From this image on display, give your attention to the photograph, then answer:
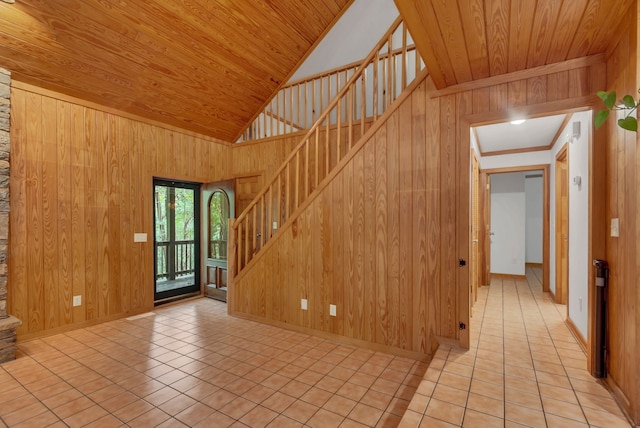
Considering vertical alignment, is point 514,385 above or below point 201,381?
above

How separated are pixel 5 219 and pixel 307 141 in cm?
308

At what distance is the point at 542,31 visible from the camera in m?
1.91

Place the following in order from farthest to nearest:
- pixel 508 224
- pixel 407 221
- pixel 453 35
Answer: pixel 508 224
pixel 407 221
pixel 453 35

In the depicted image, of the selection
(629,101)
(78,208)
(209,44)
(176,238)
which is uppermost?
(209,44)

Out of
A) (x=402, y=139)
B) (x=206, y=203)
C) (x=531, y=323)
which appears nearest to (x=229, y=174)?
(x=206, y=203)

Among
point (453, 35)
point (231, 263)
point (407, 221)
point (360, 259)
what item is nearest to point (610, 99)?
point (453, 35)

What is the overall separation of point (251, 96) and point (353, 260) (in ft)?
10.4

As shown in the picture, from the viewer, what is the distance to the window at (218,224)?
194 inches

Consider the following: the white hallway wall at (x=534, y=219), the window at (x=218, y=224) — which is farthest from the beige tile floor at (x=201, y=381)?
the white hallway wall at (x=534, y=219)

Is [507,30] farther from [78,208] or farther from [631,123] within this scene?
[78,208]

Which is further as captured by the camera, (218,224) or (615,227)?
(218,224)

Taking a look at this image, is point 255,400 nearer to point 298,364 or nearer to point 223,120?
point 298,364

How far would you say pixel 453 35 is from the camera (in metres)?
1.93

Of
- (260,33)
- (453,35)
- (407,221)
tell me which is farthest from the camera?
(260,33)
